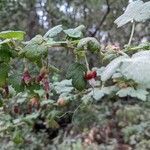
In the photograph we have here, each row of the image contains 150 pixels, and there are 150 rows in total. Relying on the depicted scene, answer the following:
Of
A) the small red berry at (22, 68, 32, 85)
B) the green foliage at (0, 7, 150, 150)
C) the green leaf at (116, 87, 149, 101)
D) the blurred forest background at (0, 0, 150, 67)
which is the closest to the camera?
the green foliage at (0, 7, 150, 150)

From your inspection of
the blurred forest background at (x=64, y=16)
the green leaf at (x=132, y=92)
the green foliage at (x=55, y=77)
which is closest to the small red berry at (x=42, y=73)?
the green foliage at (x=55, y=77)

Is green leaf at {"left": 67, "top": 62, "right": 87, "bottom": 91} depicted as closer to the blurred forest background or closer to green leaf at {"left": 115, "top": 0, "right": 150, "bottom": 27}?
green leaf at {"left": 115, "top": 0, "right": 150, "bottom": 27}

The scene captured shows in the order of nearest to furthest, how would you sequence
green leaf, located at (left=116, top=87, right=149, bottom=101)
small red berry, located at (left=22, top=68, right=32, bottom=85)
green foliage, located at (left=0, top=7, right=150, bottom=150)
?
green foliage, located at (left=0, top=7, right=150, bottom=150) < small red berry, located at (left=22, top=68, right=32, bottom=85) < green leaf, located at (left=116, top=87, right=149, bottom=101)

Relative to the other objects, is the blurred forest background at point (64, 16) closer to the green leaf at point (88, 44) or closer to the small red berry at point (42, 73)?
the small red berry at point (42, 73)

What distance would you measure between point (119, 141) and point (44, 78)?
508 centimetres

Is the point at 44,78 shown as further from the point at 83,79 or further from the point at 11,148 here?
the point at 11,148

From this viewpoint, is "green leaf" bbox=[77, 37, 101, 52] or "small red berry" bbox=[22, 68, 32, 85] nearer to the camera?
"green leaf" bbox=[77, 37, 101, 52]

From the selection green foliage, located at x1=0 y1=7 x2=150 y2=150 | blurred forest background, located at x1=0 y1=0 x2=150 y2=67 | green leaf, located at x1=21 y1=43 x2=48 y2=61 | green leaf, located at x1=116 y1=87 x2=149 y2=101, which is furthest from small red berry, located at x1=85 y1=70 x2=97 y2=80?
blurred forest background, located at x1=0 y1=0 x2=150 y2=67

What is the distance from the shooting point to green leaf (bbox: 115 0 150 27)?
1.20m

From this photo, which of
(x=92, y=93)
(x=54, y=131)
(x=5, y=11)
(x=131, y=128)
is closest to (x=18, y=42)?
(x=92, y=93)

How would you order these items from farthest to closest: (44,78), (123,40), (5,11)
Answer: (123,40) → (5,11) → (44,78)

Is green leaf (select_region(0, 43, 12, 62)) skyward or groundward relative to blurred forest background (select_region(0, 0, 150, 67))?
groundward

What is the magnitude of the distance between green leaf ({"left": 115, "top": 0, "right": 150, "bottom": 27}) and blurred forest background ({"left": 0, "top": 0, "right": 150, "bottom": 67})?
428 centimetres

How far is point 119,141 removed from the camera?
6160 mm
